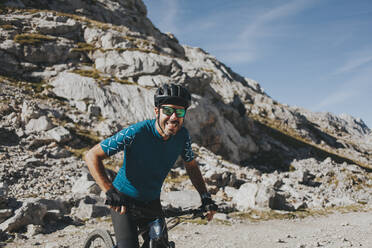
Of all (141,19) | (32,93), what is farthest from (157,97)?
(141,19)

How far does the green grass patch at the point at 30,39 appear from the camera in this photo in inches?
1416

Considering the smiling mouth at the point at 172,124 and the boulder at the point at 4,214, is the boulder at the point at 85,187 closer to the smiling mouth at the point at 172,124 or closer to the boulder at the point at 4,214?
the boulder at the point at 4,214

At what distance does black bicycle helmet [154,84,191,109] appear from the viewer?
13.7 feet

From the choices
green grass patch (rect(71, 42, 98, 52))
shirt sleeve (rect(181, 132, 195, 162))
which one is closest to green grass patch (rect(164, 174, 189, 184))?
shirt sleeve (rect(181, 132, 195, 162))

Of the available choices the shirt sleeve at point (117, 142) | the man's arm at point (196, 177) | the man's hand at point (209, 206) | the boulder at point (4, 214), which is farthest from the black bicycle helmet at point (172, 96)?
the boulder at point (4, 214)

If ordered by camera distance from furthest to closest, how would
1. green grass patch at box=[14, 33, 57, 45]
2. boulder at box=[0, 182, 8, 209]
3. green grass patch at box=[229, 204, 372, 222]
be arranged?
green grass patch at box=[14, 33, 57, 45] → green grass patch at box=[229, 204, 372, 222] → boulder at box=[0, 182, 8, 209]

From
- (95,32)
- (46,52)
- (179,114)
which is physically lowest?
(179,114)

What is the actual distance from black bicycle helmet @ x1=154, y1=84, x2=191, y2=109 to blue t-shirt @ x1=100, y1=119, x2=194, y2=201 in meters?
0.50

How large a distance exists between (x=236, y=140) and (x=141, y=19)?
50997 millimetres

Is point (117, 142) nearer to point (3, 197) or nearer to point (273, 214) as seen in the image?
point (3, 197)

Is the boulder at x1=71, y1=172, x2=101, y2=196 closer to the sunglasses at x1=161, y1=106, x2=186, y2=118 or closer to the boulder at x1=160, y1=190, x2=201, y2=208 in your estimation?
the boulder at x1=160, y1=190, x2=201, y2=208

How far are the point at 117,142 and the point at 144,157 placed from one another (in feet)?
1.83

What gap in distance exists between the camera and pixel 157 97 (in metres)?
4.29

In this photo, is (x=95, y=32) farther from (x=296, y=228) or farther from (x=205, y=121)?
(x=296, y=228)
